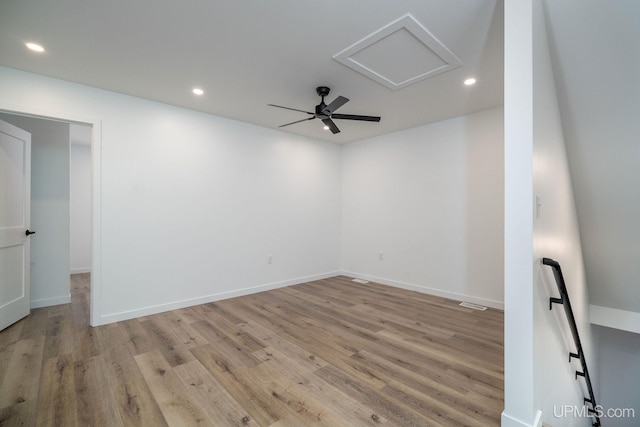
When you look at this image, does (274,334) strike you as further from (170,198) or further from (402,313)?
(170,198)

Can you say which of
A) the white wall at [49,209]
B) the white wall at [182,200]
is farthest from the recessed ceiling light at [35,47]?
the white wall at [49,209]

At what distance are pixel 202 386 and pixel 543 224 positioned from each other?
102 inches

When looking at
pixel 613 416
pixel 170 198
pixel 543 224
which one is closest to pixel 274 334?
pixel 170 198

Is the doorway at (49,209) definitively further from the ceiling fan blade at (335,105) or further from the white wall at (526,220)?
the white wall at (526,220)

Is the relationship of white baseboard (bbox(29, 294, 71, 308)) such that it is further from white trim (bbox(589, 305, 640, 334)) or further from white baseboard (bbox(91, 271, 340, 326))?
white trim (bbox(589, 305, 640, 334))

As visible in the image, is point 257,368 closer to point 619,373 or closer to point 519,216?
point 519,216

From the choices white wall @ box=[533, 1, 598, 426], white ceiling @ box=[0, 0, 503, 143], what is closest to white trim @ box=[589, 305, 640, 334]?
white wall @ box=[533, 1, 598, 426]

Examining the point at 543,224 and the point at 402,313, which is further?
the point at 402,313

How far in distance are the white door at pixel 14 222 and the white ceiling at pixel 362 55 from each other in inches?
37.4

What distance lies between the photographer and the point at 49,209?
371 cm

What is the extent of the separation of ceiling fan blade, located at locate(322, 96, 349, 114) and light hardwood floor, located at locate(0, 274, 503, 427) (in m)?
2.33

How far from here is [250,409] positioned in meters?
1.74

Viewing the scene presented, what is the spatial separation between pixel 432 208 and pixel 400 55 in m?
2.46

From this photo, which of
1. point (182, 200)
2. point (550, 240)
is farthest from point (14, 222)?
point (550, 240)
